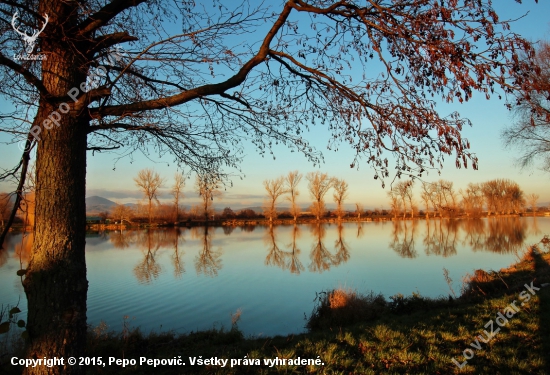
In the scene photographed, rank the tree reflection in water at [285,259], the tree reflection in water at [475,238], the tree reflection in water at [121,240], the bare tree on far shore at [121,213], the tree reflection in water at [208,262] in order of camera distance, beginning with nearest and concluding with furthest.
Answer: the tree reflection in water at [208,262], the tree reflection in water at [285,259], the tree reflection in water at [475,238], the tree reflection in water at [121,240], the bare tree on far shore at [121,213]

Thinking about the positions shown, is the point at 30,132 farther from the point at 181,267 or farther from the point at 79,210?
the point at 181,267

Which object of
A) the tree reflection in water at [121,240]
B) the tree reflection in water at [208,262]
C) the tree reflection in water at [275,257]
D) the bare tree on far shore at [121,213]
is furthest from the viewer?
the bare tree on far shore at [121,213]

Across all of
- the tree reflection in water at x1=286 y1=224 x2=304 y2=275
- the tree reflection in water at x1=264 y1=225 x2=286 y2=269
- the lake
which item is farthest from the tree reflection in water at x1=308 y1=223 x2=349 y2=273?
the tree reflection in water at x1=264 y1=225 x2=286 y2=269

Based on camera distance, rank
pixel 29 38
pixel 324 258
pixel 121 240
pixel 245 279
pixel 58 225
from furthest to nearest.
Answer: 1. pixel 121 240
2. pixel 324 258
3. pixel 245 279
4. pixel 29 38
5. pixel 58 225

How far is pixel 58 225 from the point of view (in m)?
2.72

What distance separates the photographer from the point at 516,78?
238 centimetres

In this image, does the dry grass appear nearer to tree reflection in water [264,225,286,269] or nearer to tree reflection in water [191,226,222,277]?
tree reflection in water [191,226,222,277]

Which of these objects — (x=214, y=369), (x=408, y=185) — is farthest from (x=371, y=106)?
(x=214, y=369)

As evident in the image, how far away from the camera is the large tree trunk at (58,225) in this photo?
261 cm

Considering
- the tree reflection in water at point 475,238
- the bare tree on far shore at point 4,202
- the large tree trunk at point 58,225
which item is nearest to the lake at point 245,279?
the tree reflection in water at point 475,238

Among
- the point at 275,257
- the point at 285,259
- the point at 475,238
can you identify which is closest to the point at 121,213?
the point at 275,257

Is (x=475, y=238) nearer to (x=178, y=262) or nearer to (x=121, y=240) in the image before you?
(x=178, y=262)

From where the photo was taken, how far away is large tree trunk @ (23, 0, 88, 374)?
2.61 m
